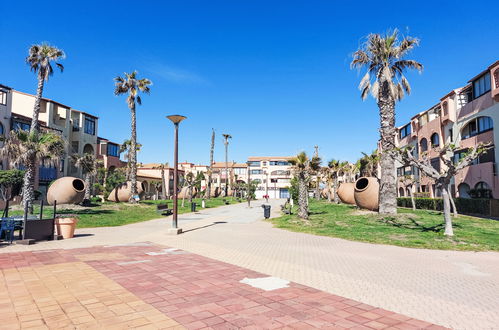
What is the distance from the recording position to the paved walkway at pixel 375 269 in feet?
17.3

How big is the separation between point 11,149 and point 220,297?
63.0 feet

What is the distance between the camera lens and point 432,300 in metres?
5.58

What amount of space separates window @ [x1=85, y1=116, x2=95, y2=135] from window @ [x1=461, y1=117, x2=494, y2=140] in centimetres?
4487

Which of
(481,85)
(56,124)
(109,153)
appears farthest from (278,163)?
(481,85)

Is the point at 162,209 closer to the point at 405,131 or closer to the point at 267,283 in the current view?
the point at 267,283

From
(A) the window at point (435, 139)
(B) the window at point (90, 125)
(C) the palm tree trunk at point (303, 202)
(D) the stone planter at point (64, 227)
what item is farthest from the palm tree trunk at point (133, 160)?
(A) the window at point (435, 139)

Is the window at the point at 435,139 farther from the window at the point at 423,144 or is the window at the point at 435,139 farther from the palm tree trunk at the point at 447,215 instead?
the palm tree trunk at the point at 447,215

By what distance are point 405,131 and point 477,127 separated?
21205 millimetres

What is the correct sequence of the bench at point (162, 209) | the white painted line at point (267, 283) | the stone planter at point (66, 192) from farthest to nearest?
the stone planter at point (66, 192)
the bench at point (162, 209)
the white painted line at point (267, 283)

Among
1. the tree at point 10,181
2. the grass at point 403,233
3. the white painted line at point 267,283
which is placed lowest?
the grass at point 403,233

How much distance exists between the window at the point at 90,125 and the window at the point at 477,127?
44866mm

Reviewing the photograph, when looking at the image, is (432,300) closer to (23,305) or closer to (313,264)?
(313,264)

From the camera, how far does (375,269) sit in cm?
Result: 799

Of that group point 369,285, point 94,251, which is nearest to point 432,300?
point 369,285
